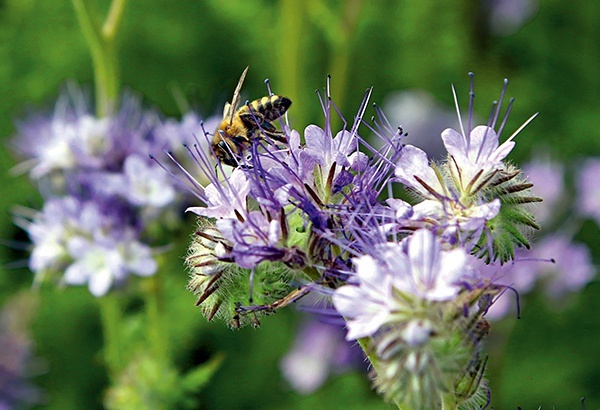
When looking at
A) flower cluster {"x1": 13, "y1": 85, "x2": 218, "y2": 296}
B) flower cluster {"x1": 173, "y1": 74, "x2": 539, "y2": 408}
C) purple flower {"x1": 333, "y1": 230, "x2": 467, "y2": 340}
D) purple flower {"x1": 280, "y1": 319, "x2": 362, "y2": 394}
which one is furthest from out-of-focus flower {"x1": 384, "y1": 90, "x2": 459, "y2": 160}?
purple flower {"x1": 333, "y1": 230, "x2": 467, "y2": 340}

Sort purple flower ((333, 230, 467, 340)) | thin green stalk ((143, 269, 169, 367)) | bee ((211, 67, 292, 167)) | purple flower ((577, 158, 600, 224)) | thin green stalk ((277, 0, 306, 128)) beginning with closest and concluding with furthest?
purple flower ((333, 230, 467, 340)) → bee ((211, 67, 292, 167)) → thin green stalk ((143, 269, 169, 367)) → purple flower ((577, 158, 600, 224)) → thin green stalk ((277, 0, 306, 128))

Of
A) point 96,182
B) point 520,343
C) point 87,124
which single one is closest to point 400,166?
point 96,182

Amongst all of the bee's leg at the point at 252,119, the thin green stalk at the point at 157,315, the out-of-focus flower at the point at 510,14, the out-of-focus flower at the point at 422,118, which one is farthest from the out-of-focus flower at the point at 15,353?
the out-of-focus flower at the point at 510,14

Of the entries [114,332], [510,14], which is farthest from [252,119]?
[510,14]

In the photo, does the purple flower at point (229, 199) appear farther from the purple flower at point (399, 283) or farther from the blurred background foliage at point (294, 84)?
the blurred background foliage at point (294, 84)

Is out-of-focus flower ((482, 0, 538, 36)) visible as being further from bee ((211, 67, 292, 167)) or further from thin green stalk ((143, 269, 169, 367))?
bee ((211, 67, 292, 167))
